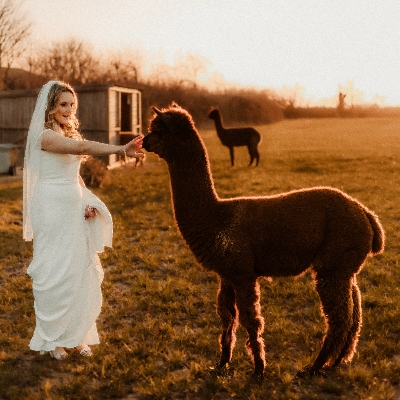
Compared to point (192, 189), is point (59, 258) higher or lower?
lower

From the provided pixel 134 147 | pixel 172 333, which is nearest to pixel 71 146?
pixel 134 147

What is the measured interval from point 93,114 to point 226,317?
14723 millimetres

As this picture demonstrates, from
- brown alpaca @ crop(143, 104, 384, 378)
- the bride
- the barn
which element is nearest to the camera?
brown alpaca @ crop(143, 104, 384, 378)

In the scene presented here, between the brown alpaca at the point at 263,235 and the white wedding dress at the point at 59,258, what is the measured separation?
1020 mm

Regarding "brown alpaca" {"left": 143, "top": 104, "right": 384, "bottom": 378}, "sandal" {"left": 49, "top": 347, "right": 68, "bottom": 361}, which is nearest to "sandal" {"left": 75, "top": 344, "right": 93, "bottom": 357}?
"sandal" {"left": 49, "top": 347, "right": 68, "bottom": 361}

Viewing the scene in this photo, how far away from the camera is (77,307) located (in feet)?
14.0

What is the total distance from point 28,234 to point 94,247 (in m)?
0.65

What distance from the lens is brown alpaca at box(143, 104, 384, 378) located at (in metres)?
3.66

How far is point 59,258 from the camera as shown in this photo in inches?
165

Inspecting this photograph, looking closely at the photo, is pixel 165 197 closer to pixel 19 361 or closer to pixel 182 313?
pixel 182 313

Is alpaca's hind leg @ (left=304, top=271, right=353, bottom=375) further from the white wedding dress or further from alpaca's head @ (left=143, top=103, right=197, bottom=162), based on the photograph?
the white wedding dress

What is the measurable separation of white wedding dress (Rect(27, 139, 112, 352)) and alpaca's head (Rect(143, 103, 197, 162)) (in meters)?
1.00

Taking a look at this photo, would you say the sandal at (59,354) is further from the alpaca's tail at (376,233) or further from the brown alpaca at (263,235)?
the alpaca's tail at (376,233)

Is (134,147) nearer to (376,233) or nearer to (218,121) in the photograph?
(376,233)
